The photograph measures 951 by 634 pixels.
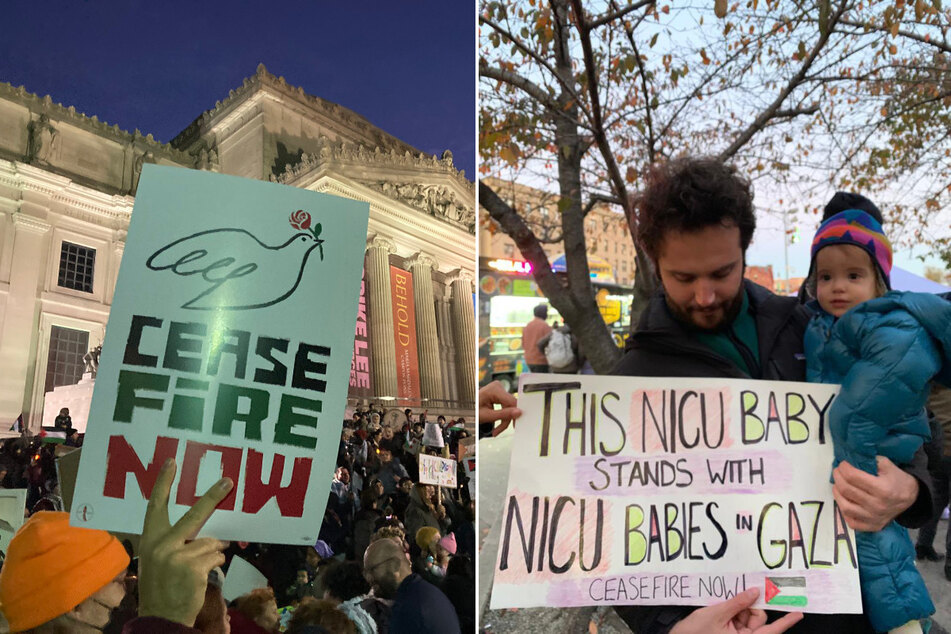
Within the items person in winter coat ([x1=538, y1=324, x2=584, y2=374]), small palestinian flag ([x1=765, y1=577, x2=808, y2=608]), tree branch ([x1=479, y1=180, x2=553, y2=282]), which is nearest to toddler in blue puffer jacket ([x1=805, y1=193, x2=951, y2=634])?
small palestinian flag ([x1=765, y1=577, x2=808, y2=608])

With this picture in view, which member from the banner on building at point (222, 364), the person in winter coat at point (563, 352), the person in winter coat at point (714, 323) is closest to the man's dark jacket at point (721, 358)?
the person in winter coat at point (714, 323)

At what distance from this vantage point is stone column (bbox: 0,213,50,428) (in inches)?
51.8

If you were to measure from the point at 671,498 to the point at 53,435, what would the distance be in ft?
4.61

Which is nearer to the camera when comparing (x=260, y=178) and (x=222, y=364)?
(x=222, y=364)

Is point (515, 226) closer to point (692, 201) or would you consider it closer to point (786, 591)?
point (692, 201)

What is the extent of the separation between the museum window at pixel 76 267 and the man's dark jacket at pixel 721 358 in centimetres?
131

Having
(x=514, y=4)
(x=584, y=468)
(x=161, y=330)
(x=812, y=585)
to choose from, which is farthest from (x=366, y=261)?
(x=514, y=4)

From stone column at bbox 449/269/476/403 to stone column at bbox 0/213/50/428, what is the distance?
1.07m

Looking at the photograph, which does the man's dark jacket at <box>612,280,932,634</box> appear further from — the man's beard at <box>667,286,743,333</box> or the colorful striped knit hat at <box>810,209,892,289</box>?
the colorful striped knit hat at <box>810,209,892,289</box>

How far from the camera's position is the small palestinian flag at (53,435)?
1.32 m

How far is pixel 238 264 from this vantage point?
1490 mm

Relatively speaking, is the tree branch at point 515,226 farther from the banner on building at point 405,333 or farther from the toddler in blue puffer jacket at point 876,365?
the toddler in blue puffer jacket at point 876,365

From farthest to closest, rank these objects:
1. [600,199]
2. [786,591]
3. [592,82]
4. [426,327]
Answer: [600,199] → [592,82] → [426,327] → [786,591]

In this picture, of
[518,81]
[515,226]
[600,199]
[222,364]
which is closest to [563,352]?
[600,199]
